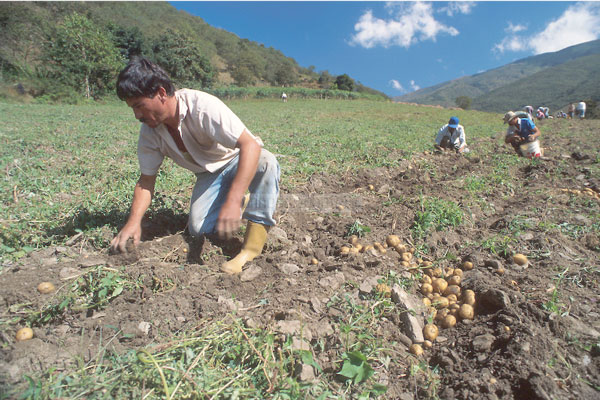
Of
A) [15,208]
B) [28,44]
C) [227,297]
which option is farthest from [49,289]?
[28,44]

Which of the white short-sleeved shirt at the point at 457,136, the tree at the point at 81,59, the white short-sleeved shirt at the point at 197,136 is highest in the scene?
the tree at the point at 81,59

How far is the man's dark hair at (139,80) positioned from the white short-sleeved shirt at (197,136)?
0.84 feet

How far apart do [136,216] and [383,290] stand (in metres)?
1.89

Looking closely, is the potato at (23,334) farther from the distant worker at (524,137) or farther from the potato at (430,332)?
the distant worker at (524,137)

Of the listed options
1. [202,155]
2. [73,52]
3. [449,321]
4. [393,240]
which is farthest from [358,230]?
[73,52]

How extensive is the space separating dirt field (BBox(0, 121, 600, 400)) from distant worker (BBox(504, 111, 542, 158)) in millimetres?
3852

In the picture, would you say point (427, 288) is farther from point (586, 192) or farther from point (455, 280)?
point (586, 192)

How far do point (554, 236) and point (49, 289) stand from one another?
3833 mm

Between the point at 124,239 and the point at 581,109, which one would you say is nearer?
the point at 124,239

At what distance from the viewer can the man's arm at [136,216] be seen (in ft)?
7.16

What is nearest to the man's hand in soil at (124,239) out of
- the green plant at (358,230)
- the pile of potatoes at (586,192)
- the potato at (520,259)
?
the green plant at (358,230)

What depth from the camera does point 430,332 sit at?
186 centimetres

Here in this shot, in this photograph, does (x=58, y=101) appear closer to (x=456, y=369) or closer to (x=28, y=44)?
(x=28, y=44)

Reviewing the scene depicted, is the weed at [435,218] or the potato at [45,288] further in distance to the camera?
the weed at [435,218]
